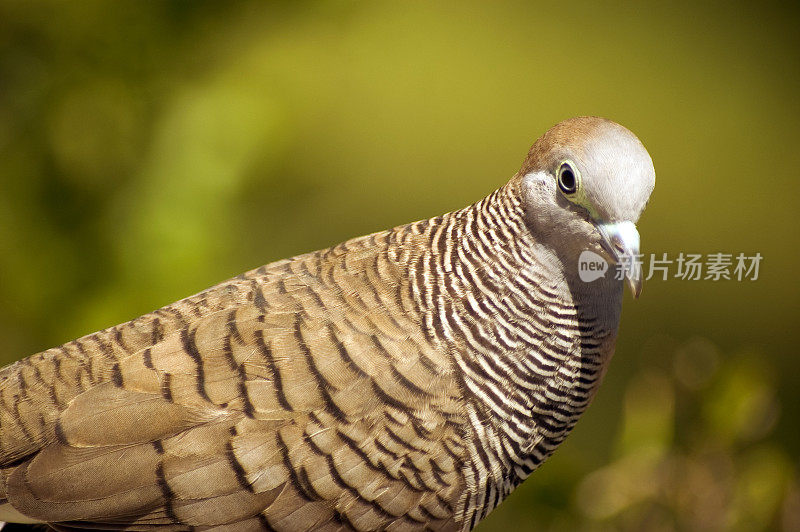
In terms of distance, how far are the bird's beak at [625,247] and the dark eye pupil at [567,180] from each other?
6 cm

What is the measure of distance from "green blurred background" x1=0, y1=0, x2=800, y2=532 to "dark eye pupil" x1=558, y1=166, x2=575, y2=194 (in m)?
0.67

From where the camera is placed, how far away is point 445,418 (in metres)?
1.08

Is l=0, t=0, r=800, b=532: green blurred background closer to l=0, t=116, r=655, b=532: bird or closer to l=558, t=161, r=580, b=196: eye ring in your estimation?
l=0, t=116, r=655, b=532: bird

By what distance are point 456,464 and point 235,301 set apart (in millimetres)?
399

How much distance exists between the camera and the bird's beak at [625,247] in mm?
973

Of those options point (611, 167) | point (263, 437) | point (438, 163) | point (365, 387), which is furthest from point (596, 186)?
point (438, 163)

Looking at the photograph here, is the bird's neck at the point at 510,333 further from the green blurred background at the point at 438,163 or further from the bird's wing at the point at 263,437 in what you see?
the green blurred background at the point at 438,163

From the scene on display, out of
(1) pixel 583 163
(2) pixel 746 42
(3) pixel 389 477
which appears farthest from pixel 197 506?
(2) pixel 746 42

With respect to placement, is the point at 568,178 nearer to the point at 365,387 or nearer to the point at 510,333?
the point at 510,333

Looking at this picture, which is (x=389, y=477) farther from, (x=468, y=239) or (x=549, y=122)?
(x=549, y=122)

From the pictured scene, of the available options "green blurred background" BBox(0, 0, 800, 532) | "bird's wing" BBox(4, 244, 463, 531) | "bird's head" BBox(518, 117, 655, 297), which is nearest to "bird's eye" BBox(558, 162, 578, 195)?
"bird's head" BBox(518, 117, 655, 297)

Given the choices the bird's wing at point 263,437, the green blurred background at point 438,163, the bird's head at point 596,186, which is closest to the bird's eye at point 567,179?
the bird's head at point 596,186

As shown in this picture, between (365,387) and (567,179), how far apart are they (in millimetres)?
381

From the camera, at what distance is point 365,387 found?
1087mm
